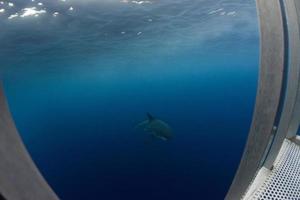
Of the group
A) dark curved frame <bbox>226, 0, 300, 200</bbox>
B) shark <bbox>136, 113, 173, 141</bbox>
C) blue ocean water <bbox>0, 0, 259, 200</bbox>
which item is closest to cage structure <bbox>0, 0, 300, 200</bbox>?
dark curved frame <bbox>226, 0, 300, 200</bbox>

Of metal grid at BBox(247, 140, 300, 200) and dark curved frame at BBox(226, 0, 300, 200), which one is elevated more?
dark curved frame at BBox(226, 0, 300, 200)

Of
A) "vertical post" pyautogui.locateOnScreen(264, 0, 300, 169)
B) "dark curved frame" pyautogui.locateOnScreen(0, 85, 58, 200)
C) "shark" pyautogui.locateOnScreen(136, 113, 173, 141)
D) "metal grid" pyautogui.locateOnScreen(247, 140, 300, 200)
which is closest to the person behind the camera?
"dark curved frame" pyautogui.locateOnScreen(0, 85, 58, 200)

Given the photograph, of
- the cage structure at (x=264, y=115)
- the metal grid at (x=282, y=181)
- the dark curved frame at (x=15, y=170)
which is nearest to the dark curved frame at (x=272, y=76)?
the cage structure at (x=264, y=115)

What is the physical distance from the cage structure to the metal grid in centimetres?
3

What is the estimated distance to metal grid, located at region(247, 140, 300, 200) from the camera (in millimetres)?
2109

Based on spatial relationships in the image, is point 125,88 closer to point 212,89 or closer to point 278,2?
point 212,89

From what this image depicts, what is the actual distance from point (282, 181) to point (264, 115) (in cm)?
113

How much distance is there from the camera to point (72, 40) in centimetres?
2033

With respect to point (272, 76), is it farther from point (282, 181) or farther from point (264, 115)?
point (282, 181)

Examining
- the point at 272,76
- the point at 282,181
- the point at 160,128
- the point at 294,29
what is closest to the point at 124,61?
the point at 160,128

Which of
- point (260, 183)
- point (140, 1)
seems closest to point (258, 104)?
point (260, 183)

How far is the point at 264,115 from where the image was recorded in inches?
58.9

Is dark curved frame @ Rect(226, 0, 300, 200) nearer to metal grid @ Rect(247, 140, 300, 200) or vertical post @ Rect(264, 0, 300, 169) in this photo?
vertical post @ Rect(264, 0, 300, 169)

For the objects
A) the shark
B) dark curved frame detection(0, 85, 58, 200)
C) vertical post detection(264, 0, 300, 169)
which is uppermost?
the shark
